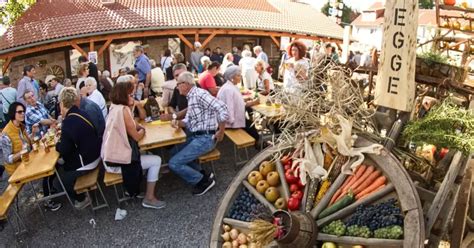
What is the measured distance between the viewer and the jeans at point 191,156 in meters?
5.23

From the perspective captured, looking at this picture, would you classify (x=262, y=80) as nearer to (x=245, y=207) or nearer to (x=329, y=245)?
(x=245, y=207)

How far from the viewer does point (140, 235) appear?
4.51 m

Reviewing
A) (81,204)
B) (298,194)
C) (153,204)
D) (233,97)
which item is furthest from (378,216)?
(81,204)

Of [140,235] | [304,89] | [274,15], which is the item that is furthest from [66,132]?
[274,15]

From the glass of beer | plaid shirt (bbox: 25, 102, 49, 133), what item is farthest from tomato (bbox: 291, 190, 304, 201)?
plaid shirt (bbox: 25, 102, 49, 133)

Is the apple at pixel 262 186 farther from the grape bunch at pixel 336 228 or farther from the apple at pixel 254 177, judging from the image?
the grape bunch at pixel 336 228

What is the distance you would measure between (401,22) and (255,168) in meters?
1.52

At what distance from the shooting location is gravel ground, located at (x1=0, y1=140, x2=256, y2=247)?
174 inches

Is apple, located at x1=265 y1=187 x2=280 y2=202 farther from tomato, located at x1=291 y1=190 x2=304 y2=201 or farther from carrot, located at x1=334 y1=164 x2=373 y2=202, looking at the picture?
carrot, located at x1=334 y1=164 x2=373 y2=202

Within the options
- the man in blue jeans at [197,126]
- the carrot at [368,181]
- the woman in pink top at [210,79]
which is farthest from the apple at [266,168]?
the woman in pink top at [210,79]

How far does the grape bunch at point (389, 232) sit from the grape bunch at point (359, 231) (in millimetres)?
47

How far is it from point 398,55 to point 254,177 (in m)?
1.39

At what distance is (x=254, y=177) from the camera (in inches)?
117

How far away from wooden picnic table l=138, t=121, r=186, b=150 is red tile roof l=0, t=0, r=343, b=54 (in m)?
7.72
